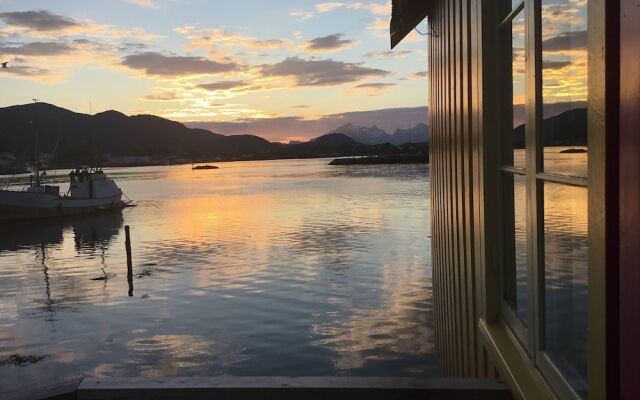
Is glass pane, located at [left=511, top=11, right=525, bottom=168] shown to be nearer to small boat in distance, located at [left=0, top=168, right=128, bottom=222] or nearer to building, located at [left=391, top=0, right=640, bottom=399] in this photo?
building, located at [left=391, top=0, right=640, bottom=399]

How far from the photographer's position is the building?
54.2 inches

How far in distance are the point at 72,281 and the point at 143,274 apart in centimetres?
246

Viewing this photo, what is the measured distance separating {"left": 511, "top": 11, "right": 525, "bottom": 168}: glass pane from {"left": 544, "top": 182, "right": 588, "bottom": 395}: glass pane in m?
0.50

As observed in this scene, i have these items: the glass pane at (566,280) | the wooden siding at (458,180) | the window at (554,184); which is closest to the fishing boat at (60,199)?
the wooden siding at (458,180)

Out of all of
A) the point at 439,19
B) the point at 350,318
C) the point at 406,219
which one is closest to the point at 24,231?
the point at 406,219

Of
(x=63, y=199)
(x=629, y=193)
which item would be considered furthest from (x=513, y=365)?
(x=63, y=199)

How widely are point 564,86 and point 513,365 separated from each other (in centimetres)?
133

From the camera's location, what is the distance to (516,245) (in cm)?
283

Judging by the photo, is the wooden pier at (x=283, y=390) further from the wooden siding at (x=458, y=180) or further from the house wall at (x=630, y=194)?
the house wall at (x=630, y=194)

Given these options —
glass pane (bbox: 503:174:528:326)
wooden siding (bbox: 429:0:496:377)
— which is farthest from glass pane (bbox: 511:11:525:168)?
wooden siding (bbox: 429:0:496:377)

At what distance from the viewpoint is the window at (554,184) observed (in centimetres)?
182

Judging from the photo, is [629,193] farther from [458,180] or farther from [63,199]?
[63,199]

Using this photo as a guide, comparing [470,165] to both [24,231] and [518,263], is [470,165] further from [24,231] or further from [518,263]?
[24,231]

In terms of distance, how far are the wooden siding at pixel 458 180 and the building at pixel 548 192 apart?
0.07 feet
